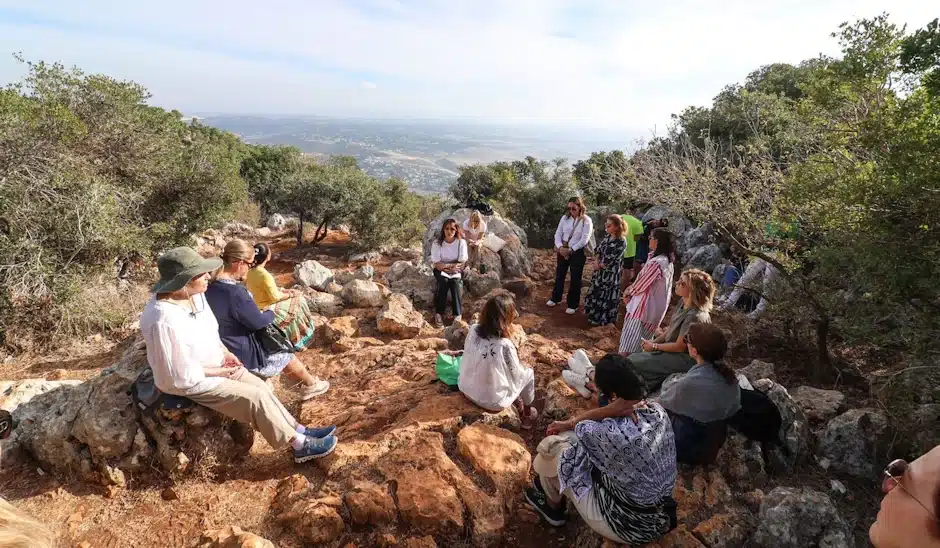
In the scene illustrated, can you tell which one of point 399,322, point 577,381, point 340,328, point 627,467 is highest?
point 627,467

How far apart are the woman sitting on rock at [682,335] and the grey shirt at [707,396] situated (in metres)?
0.80

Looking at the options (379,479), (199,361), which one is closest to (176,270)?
(199,361)

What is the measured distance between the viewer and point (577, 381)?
432 cm

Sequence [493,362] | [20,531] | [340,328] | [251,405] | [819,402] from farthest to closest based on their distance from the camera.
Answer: [340,328], [819,402], [493,362], [251,405], [20,531]

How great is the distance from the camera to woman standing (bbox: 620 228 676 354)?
493cm

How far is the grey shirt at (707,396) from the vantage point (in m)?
3.02

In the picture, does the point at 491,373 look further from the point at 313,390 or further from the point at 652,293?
the point at 652,293

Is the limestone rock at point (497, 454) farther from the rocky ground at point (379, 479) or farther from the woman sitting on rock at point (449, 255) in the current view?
the woman sitting on rock at point (449, 255)

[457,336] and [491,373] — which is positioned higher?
[491,373]

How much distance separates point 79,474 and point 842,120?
846 centimetres

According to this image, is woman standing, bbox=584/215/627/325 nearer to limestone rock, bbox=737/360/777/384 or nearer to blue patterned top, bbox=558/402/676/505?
limestone rock, bbox=737/360/777/384

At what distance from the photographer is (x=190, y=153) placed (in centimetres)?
1042

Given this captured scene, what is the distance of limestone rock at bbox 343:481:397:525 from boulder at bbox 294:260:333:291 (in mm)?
6077

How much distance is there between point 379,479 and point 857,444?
367 cm
